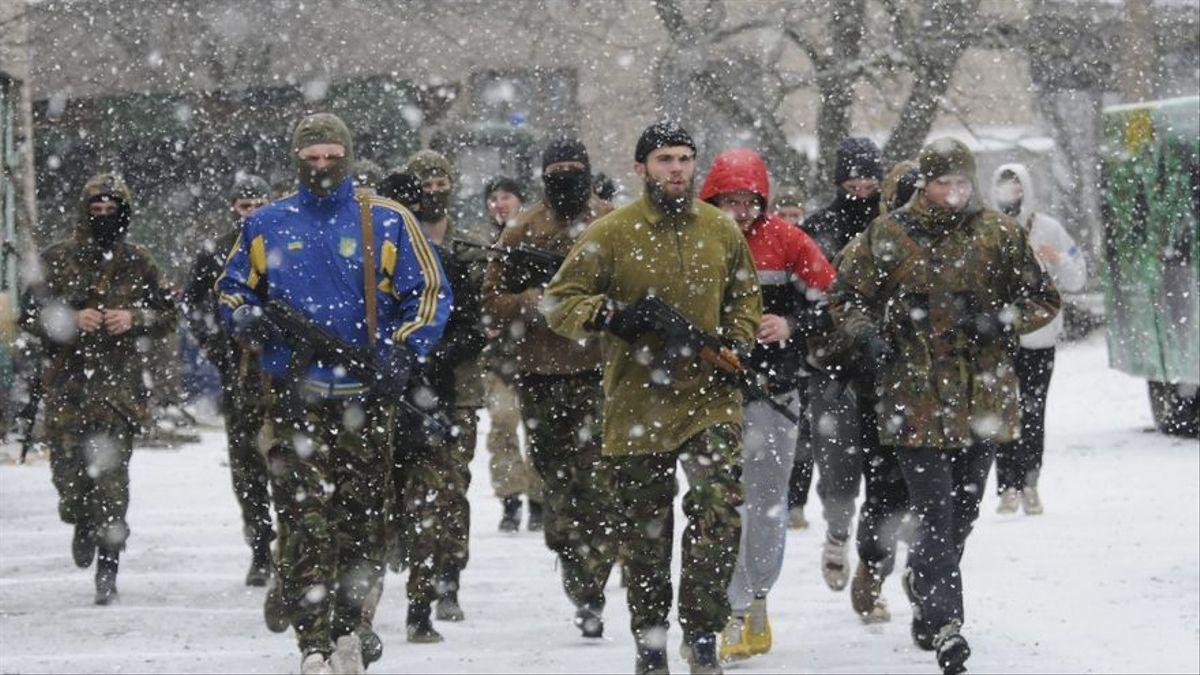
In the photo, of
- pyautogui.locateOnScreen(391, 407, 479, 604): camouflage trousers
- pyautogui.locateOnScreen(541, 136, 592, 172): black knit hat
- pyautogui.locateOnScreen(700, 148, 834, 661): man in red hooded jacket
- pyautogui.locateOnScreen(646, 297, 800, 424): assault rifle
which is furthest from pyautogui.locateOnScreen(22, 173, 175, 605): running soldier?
pyautogui.locateOnScreen(646, 297, 800, 424): assault rifle

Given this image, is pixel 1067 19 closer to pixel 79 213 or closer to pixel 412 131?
pixel 412 131

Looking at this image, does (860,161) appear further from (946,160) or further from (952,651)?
(952,651)

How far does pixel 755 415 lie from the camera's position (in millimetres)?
8180

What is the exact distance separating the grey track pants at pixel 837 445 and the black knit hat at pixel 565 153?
130 cm

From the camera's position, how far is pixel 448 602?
9266mm

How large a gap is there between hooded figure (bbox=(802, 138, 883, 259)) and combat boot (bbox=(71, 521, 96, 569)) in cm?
351

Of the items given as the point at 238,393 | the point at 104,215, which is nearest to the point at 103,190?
the point at 104,215

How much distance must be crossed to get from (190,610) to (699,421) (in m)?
3.19

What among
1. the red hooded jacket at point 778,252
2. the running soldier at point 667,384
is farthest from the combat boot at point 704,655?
the red hooded jacket at point 778,252

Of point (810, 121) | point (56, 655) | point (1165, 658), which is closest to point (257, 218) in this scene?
point (56, 655)

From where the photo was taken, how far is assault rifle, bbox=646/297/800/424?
7.15 metres

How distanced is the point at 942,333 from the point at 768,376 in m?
0.73

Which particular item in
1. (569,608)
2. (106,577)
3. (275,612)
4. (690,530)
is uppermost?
(690,530)

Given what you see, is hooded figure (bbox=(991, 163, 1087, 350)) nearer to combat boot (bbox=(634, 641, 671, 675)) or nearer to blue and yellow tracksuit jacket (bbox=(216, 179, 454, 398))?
combat boot (bbox=(634, 641, 671, 675))
